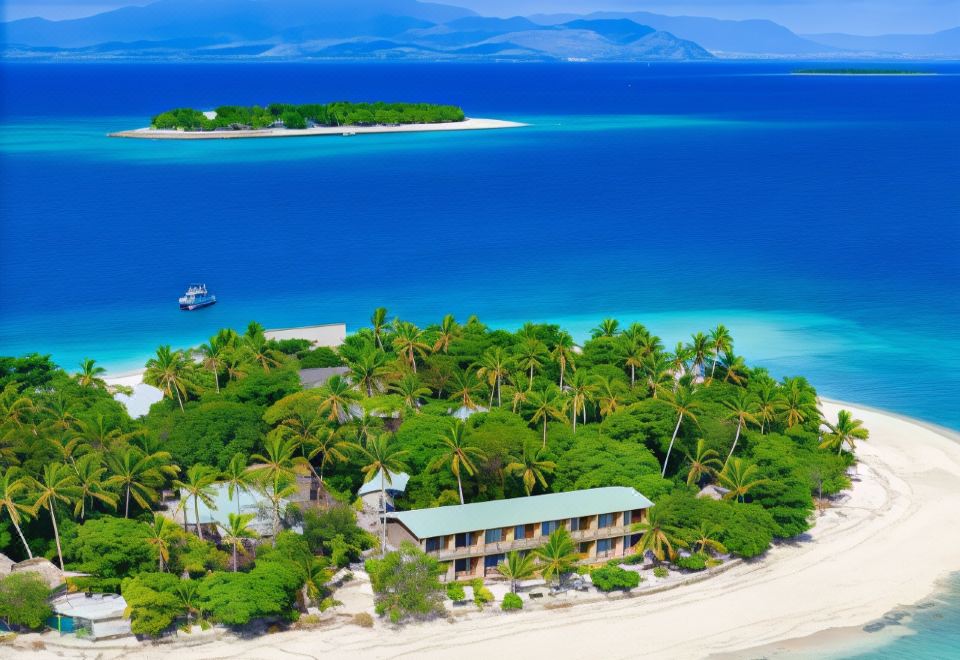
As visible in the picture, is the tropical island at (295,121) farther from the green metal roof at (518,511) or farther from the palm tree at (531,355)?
the green metal roof at (518,511)

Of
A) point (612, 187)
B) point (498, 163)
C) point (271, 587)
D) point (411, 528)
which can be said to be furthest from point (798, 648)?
point (498, 163)

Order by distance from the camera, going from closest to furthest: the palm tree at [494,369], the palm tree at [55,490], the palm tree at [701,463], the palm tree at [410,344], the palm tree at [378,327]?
the palm tree at [55,490] < the palm tree at [701,463] < the palm tree at [494,369] < the palm tree at [410,344] < the palm tree at [378,327]

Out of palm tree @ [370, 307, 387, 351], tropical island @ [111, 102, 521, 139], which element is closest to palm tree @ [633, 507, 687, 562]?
palm tree @ [370, 307, 387, 351]

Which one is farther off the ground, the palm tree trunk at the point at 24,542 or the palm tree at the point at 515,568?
the palm tree trunk at the point at 24,542

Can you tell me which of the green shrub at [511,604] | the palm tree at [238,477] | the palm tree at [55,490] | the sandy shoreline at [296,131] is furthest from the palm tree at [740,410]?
the sandy shoreline at [296,131]

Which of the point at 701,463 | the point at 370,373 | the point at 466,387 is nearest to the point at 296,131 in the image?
the point at 370,373

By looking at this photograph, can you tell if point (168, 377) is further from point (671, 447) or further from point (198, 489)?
point (671, 447)
